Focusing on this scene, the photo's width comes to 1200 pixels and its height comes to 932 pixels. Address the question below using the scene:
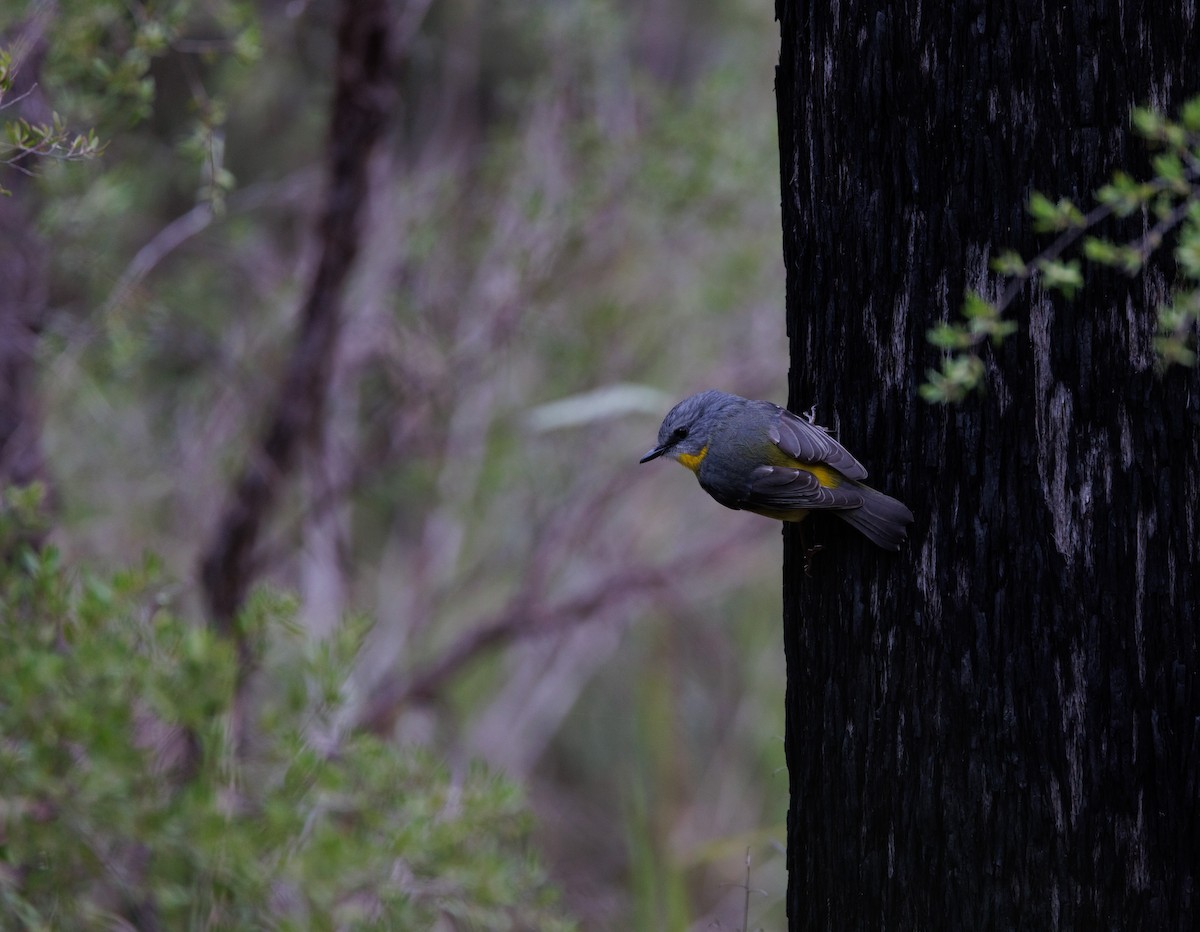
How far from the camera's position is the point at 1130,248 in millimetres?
1929

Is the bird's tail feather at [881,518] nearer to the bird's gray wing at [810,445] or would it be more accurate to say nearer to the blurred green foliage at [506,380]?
Answer: the bird's gray wing at [810,445]

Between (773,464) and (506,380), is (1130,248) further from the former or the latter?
(506,380)

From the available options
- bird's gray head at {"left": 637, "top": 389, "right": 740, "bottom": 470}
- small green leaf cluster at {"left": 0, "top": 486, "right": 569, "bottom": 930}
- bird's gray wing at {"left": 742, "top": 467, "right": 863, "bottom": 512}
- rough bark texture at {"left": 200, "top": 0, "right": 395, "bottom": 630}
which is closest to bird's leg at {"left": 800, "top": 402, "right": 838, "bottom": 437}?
bird's gray wing at {"left": 742, "top": 467, "right": 863, "bottom": 512}

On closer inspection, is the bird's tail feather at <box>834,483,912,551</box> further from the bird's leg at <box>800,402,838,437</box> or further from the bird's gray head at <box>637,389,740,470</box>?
the bird's gray head at <box>637,389,740,470</box>

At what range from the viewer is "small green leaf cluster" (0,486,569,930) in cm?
330

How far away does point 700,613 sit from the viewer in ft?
27.8

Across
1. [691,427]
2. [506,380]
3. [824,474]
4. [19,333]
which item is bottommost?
[824,474]

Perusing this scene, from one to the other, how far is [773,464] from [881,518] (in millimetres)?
717

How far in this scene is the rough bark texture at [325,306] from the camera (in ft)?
18.3

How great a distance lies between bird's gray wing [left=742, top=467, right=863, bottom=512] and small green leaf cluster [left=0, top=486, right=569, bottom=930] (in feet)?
4.62

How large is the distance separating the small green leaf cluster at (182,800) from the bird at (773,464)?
1225 mm

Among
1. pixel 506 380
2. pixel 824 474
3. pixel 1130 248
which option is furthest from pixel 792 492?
pixel 506 380

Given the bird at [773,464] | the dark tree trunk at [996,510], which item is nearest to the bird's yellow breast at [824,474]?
the bird at [773,464]

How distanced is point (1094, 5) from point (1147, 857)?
4.54 feet
